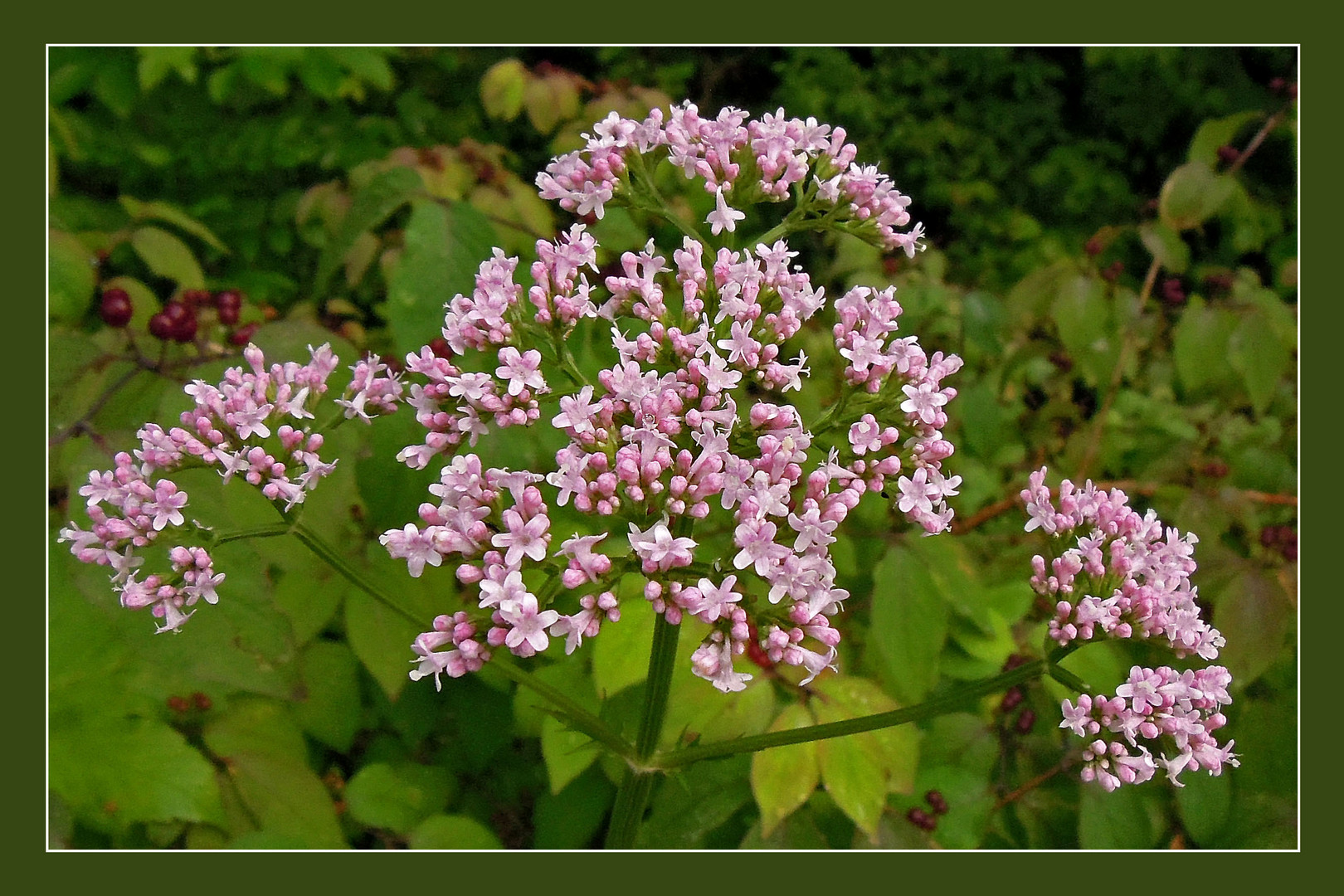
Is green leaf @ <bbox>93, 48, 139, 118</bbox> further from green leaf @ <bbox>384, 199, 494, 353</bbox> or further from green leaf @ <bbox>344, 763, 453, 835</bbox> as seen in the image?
green leaf @ <bbox>344, 763, 453, 835</bbox>

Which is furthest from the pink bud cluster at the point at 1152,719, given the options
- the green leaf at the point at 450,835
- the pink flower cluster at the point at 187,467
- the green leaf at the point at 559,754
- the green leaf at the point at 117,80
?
the green leaf at the point at 117,80

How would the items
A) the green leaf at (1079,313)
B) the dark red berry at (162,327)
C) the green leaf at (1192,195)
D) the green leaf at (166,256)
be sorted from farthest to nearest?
1. the green leaf at (1192,195)
2. the green leaf at (1079,313)
3. the green leaf at (166,256)
4. the dark red berry at (162,327)

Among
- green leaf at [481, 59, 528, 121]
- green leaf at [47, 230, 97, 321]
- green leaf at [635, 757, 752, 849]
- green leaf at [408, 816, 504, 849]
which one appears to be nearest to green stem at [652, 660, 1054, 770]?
green leaf at [635, 757, 752, 849]

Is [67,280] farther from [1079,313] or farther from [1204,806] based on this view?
[1204,806]

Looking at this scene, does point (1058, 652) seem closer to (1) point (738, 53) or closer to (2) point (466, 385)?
(2) point (466, 385)

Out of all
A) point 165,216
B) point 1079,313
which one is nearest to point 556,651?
point 165,216

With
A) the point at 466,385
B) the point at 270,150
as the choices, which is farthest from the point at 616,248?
the point at 270,150

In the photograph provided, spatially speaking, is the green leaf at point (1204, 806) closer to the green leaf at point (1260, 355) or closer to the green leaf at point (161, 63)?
the green leaf at point (1260, 355)
